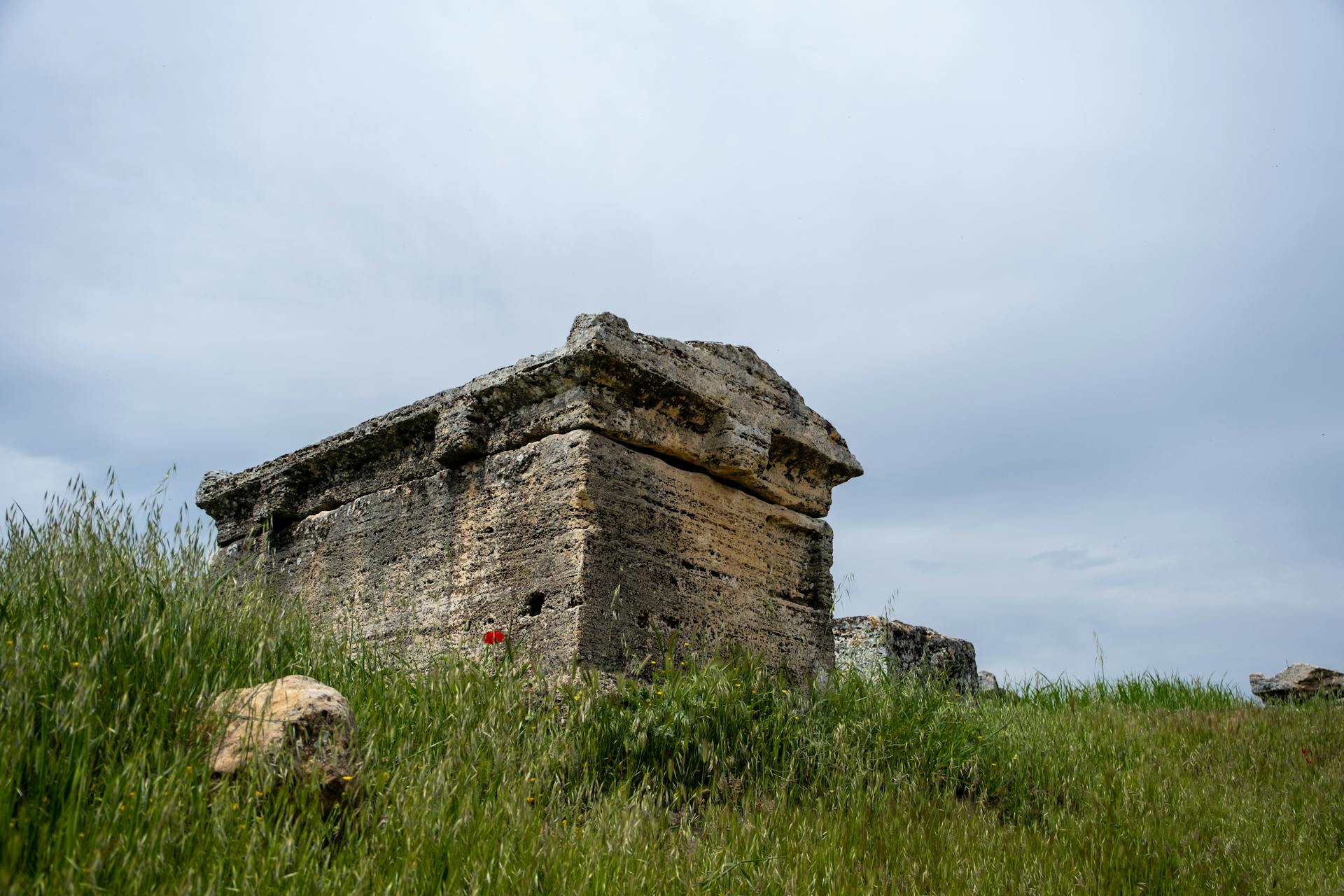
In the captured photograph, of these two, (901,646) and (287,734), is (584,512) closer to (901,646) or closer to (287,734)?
(287,734)

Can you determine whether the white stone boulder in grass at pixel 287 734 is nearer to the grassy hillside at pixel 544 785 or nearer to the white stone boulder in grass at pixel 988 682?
the grassy hillside at pixel 544 785

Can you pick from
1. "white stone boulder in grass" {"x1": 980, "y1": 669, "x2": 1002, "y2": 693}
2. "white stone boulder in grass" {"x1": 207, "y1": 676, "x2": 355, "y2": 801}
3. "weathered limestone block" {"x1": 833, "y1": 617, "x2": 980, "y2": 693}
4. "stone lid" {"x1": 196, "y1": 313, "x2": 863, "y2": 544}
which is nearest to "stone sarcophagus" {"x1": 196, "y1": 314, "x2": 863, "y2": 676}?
"stone lid" {"x1": 196, "y1": 313, "x2": 863, "y2": 544}

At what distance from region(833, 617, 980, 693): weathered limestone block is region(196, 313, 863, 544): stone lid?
8.05ft

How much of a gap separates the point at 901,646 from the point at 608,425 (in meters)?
4.68

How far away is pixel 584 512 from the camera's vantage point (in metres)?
5.07

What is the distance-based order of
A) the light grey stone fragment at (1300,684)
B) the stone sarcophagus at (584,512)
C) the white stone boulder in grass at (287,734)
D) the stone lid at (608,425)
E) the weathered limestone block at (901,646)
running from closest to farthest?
the white stone boulder in grass at (287,734) → the stone sarcophagus at (584,512) → the stone lid at (608,425) → the weathered limestone block at (901,646) → the light grey stone fragment at (1300,684)

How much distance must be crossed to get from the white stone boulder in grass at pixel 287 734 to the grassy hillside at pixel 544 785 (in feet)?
0.23

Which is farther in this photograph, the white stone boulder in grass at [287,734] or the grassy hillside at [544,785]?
the white stone boulder in grass at [287,734]

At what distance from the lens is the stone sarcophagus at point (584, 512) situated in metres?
5.11

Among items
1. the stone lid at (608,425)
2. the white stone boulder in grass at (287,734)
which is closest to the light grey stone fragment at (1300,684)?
the stone lid at (608,425)

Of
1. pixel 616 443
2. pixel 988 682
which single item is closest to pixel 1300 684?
pixel 988 682

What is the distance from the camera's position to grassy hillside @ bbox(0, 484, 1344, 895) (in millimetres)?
2684

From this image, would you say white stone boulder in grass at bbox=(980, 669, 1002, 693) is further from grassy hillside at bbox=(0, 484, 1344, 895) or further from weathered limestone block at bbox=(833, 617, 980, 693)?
grassy hillside at bbox=(0, 484, 1344, 895)

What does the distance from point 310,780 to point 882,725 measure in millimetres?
2943
